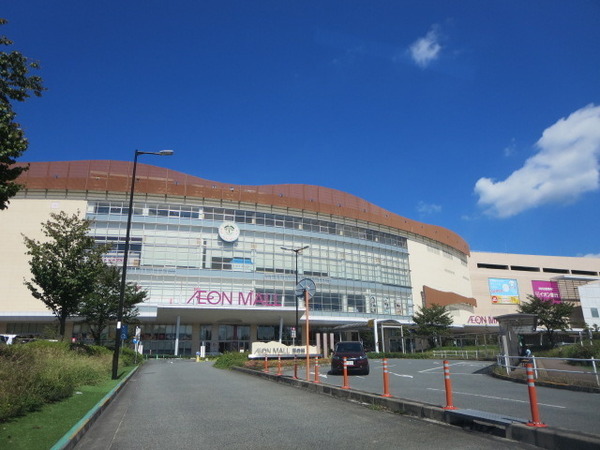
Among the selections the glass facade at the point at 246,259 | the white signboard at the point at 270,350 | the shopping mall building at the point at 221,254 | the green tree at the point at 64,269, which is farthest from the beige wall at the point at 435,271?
the green tree at the point at 64,269

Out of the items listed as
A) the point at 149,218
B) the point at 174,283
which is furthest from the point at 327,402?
the point at 149,218

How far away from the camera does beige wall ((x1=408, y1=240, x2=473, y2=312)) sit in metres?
75.2

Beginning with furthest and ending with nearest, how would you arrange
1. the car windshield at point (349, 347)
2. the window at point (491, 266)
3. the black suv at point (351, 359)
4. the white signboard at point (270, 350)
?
the window at point (491, 266), the white signboard at point (270, 350), the car windshield at point (349, 347), the black suv at point (351, 359)

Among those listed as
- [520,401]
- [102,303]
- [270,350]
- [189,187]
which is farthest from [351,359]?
[189,187]

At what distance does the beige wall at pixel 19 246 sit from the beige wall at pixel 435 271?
52.5 metres

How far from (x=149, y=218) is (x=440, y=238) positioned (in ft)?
176

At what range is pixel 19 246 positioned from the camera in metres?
53.8

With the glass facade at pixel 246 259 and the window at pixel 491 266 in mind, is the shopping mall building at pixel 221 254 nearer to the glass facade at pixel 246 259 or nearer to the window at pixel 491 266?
the glass facade at pixel 246 259

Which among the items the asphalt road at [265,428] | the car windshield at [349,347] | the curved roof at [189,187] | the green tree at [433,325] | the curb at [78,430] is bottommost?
the asphalt road at [265,428]

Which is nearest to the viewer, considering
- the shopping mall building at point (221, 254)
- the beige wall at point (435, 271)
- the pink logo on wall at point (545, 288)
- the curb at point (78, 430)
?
the curb at point (78, 430)

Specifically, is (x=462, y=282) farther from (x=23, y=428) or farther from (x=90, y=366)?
(x=23, y=428)

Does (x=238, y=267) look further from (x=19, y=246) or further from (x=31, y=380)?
(x=31, y=380)

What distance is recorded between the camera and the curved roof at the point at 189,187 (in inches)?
2245

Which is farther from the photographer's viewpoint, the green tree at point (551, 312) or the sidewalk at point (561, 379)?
the green tree at point (551, 312)
